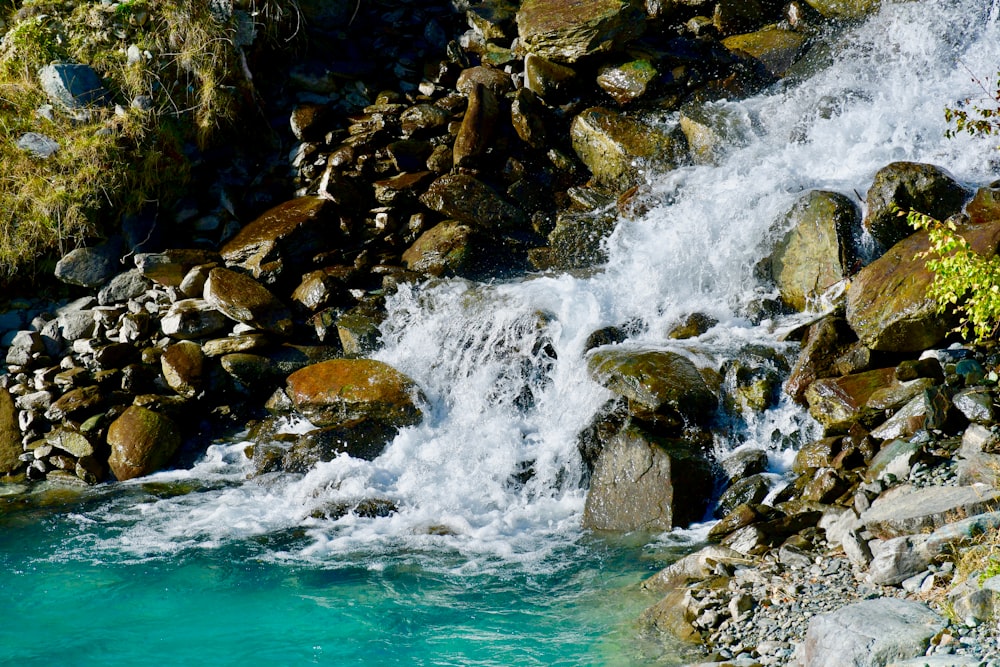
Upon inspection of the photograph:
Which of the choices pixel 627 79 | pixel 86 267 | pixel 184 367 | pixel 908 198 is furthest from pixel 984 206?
pixel 86 267

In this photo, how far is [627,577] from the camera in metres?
5.76

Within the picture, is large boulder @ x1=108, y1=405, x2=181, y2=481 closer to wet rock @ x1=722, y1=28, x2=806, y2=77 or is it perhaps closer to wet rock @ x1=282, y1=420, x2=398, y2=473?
wet rock @ x1=282, y1=420, x2=398, y2=473

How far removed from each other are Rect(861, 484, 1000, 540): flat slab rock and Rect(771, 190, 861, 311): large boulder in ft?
10.9

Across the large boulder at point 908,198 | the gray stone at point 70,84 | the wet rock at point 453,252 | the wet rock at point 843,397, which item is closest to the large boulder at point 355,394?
the wet rock at point 453,252

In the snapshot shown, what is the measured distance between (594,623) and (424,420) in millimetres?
3632

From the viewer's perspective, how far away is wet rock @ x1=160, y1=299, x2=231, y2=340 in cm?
943

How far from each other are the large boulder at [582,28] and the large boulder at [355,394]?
17.8 feet

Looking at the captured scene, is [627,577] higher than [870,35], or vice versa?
[870,35]

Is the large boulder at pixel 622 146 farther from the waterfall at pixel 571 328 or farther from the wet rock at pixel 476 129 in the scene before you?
the wet rock at pixel 476 129

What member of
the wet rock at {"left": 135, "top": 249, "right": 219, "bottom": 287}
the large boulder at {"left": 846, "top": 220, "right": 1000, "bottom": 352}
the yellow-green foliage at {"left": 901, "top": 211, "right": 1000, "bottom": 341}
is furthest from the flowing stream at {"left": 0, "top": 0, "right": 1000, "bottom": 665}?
the wet rock at {"left": 135, "top": 249, "right": 219, "bottom": 287}

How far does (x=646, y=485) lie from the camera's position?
654 cm

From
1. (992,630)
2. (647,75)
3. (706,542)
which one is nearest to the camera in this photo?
(992,630)

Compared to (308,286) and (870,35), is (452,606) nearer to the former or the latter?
(308,286)

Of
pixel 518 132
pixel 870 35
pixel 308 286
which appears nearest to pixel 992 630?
pixel 308 286
